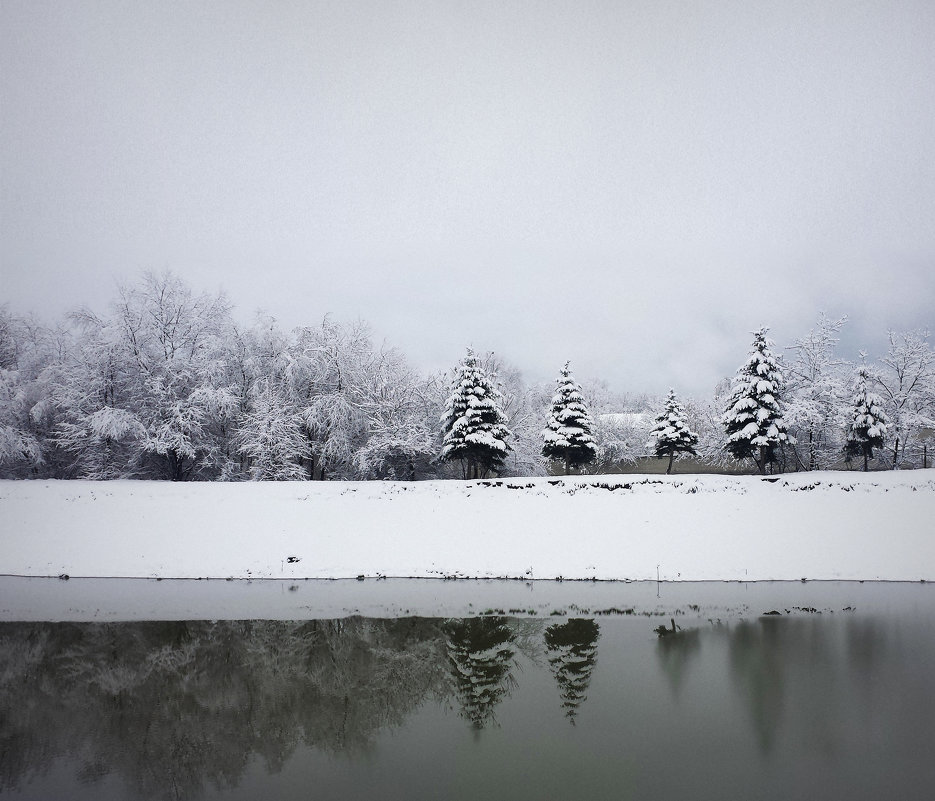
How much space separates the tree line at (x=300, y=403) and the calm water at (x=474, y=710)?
693 inches

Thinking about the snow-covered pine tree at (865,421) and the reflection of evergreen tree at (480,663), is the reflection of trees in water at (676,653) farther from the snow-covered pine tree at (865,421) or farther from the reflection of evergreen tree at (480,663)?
the snow-covered pine tree at (865,421)

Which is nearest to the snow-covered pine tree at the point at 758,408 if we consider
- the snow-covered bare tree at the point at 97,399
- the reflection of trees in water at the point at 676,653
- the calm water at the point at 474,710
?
the calm water at the point at 474,710

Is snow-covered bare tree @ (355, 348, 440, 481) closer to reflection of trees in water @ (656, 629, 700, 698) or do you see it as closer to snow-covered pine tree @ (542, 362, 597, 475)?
snow-covered pine tree @ (542, 362, 597, 475)

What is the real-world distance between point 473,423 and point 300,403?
33.7ft

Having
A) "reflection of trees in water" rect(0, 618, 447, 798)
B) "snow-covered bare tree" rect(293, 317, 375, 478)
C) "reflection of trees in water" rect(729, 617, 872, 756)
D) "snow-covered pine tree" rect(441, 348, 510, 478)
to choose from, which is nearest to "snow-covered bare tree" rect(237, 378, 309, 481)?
"snow-covered bare tree" rect(293, 317, 375, 478)

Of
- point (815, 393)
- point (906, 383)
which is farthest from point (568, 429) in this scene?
point (906, 383)

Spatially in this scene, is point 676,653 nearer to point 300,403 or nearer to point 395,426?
point 395,426

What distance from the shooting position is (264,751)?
645 centimetres

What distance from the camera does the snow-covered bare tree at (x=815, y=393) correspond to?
104 ft

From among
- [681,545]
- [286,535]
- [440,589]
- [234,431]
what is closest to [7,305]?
[234,431]

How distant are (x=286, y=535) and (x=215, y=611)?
526 cm

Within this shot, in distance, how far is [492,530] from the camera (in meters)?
17.6

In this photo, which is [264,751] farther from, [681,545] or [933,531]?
[933,531]

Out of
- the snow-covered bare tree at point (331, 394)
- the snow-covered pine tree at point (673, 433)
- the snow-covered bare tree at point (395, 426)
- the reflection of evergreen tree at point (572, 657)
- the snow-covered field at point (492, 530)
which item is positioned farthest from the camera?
the snow-covered pine tree at point (673, 433)
